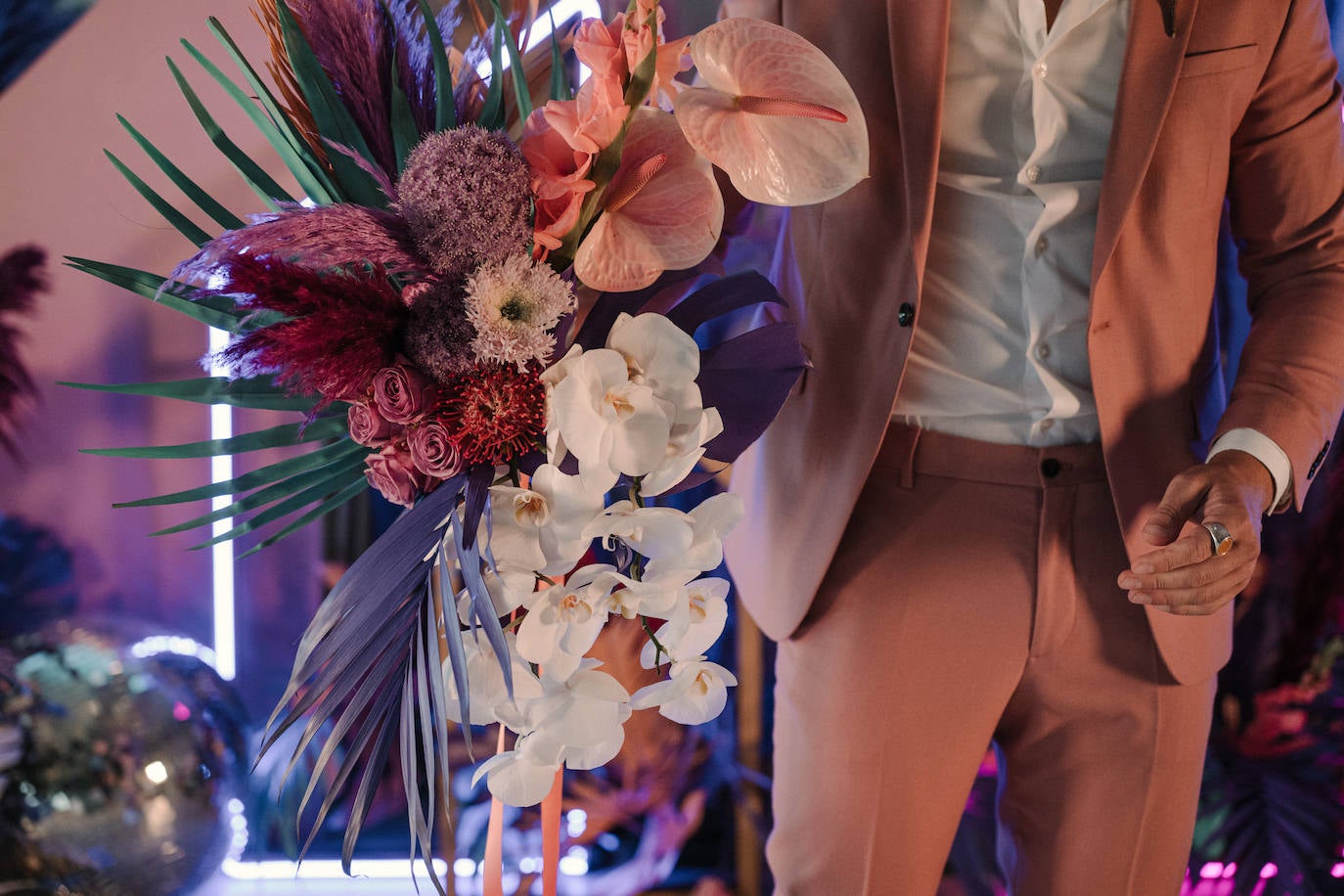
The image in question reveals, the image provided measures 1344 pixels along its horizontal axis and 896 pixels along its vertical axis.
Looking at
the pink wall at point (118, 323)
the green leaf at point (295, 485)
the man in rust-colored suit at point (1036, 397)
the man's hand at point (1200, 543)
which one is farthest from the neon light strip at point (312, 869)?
the man's hand at point (1200, 543)

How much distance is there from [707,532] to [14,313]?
5.80 feet

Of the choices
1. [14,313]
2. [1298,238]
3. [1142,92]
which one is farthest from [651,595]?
[14,313]

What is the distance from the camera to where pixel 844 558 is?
3.75 feet

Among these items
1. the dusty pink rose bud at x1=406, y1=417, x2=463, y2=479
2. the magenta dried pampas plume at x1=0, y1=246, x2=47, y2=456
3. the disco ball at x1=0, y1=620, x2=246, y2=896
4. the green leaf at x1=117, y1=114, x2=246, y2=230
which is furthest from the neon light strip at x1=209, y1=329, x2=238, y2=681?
the dusty pink rose bud at x1=406, y1=417, x2=463, y2=479

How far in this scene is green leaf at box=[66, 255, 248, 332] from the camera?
28.6 inches

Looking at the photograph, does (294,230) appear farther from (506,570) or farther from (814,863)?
(814,863)

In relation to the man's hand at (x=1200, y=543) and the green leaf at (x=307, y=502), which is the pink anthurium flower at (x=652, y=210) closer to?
the green leaf at (x=307, y=502)

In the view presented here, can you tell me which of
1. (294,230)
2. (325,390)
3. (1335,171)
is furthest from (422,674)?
(1335,171)

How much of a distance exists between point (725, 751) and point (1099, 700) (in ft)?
3.28

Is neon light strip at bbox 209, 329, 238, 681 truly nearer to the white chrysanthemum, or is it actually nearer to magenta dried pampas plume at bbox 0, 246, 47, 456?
magenta dried pampas plume at bbox 0, 246, 47, 456

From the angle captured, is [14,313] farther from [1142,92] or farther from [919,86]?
[1142,92]

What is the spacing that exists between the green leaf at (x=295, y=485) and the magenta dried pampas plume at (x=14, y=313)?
141cm

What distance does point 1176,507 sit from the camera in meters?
0.96

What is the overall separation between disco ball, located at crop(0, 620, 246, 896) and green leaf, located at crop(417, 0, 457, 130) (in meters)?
1.41
